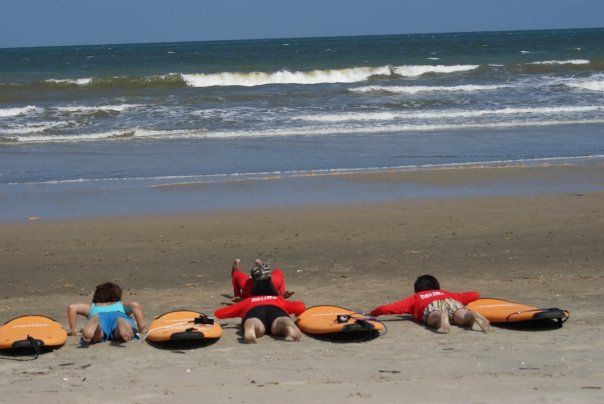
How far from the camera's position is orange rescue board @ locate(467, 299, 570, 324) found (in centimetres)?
733

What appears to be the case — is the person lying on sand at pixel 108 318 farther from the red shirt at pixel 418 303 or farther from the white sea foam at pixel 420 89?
the white sea foam at pixel 420 89

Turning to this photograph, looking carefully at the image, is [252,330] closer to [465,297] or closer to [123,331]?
[123,331]

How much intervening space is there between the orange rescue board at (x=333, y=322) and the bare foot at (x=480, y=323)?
74 cm

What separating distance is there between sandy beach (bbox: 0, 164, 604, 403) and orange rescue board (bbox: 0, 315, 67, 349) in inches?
4.4

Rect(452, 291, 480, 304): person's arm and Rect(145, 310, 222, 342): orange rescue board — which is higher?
Rect(145, 310, 222, 342): orange rescue board

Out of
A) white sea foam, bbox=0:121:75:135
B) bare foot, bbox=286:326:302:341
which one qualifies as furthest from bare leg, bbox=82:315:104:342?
white sea foam, bbox=0:121:75:135

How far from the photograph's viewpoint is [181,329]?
7098mm

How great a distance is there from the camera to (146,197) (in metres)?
13.5

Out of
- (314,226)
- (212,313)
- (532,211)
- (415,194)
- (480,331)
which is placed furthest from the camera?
(415,194)

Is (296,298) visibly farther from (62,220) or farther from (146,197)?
(146,197)

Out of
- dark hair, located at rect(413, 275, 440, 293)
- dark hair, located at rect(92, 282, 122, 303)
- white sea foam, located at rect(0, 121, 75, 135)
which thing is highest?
white sea foam, located at rect(0, 121, 75, 135)

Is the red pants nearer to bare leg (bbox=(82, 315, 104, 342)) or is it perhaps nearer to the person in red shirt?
the person in red shirt

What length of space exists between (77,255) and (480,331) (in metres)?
4.90

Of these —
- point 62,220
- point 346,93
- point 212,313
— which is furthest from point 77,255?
point 346,93
